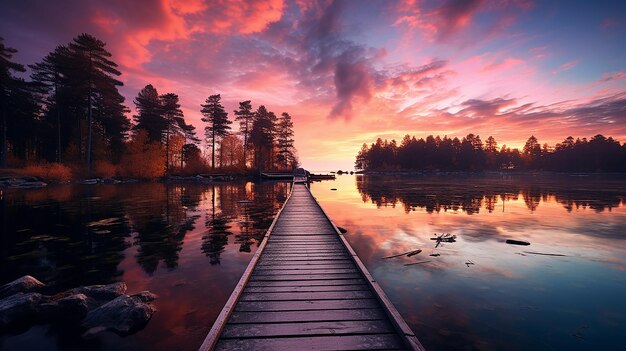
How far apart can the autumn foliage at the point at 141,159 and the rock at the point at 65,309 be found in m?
50.6

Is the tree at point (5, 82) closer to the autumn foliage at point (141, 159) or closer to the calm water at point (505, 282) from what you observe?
the autumn foliage at point (141, 159)

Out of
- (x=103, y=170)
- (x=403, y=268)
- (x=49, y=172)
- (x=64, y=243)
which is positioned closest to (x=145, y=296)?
(x=64, y=243)

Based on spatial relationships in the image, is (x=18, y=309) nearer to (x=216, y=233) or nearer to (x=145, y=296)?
(x=145, y=296)

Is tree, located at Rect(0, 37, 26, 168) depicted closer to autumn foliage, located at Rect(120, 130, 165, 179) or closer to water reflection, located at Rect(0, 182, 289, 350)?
autumn foliage, located at Rect(120, 130, 165, 179)

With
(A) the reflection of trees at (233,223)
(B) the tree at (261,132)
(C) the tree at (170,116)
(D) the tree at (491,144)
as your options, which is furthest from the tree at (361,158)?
(A) the reflection of trees at (233,223)

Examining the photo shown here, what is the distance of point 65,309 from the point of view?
6289 millimetres

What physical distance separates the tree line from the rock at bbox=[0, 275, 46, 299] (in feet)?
453

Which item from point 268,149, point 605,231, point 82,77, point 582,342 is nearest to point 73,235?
point 582,342

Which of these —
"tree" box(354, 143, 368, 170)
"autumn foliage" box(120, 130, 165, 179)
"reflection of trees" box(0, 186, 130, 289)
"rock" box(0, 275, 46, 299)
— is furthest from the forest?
"tree" box(354, 143, 368, 170)

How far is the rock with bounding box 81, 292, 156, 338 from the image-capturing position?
586cm

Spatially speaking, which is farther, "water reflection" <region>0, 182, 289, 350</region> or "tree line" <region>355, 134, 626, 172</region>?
"tree line" <region>355, 134, 626, 172</region>

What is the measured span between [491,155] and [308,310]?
163 meters

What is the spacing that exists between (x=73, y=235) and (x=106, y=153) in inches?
1868

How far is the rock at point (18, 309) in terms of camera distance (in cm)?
596
